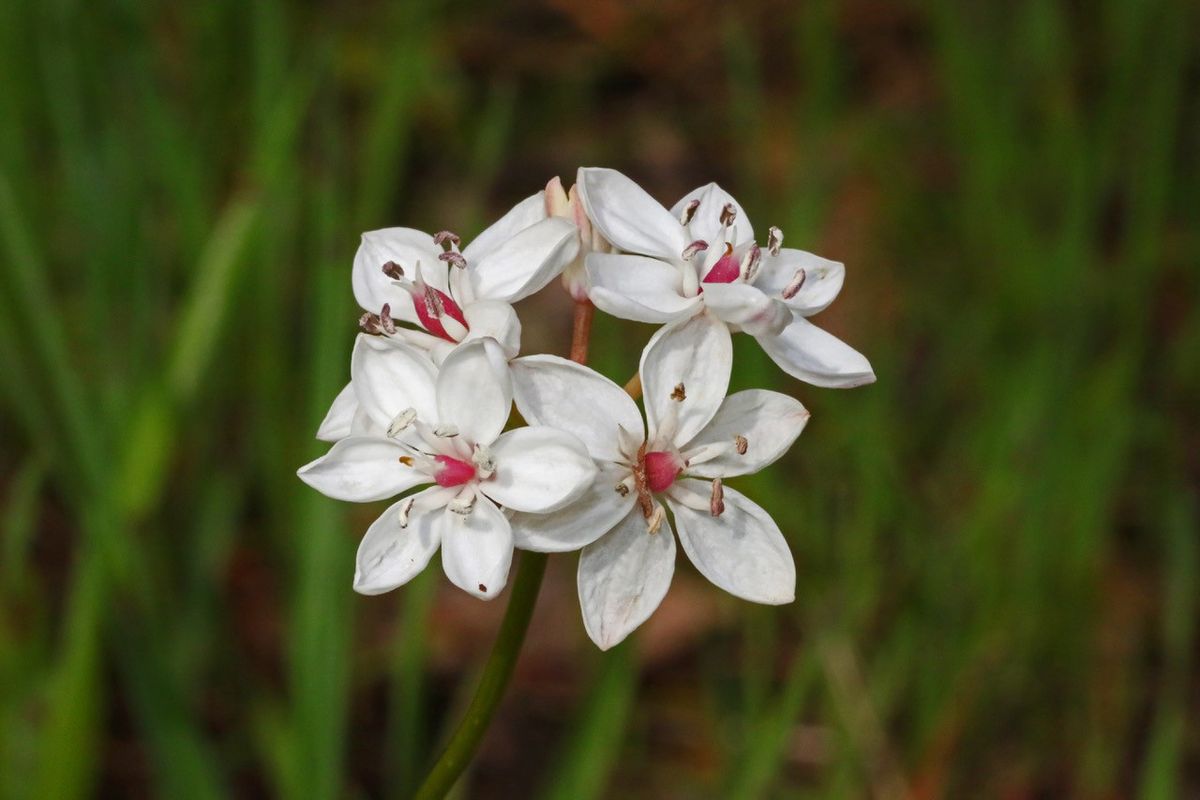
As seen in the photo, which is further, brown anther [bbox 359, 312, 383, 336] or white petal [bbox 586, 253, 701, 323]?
brown anther [bbox 359, 312, 383, 336]

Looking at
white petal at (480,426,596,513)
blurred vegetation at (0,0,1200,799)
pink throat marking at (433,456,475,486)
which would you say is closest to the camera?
white petal at (480,426,596,513)

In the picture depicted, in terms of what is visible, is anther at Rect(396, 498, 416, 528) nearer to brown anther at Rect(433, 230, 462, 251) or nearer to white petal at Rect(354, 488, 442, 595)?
white petal at Rect(354, 488, 442, 595)

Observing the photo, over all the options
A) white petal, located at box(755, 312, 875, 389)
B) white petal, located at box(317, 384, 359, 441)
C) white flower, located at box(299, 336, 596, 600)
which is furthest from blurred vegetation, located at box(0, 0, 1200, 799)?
white petal, located at box(755, 312, 875, 389)

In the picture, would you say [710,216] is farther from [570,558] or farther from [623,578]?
[570,558]

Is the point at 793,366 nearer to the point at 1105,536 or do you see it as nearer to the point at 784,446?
the point at 784,446

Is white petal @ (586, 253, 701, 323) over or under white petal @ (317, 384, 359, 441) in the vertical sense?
over

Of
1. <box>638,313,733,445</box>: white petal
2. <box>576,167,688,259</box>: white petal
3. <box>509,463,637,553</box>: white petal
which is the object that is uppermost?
<box>576,167,688,259</box>: white petal

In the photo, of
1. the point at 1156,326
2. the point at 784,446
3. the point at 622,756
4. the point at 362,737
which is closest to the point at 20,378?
the point at 362,737
